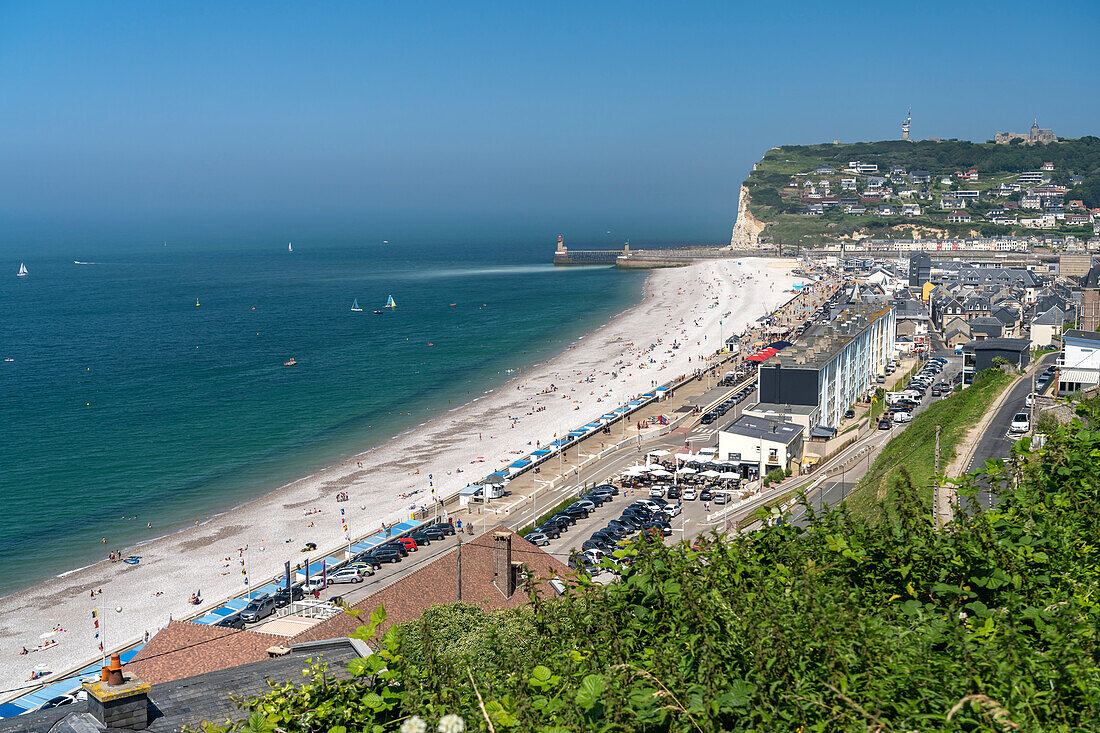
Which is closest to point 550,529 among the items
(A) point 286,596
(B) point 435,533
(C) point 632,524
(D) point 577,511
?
(D) point 577,511

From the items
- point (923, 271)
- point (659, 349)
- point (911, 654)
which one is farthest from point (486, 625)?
point (923, 271)

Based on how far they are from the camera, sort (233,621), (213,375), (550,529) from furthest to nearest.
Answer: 1. (213,375)
2. (550,529)
3. (233,621)

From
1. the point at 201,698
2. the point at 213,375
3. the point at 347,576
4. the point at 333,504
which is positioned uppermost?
the point at 201,698

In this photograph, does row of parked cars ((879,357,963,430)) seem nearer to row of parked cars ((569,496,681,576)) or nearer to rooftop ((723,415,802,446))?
rooftop ((723,415,802,446))

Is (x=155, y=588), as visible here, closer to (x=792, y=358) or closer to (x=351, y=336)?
(x=792, y=358)

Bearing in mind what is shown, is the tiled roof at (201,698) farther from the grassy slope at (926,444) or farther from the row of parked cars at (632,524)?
the row of parked cars at (632,524)

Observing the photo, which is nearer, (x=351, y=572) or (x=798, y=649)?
(x=798, y=649)

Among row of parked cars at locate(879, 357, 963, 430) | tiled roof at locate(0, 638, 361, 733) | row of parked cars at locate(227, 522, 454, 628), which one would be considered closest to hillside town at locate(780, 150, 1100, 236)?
row of parked cars at locate(879, 357, 963, 430)

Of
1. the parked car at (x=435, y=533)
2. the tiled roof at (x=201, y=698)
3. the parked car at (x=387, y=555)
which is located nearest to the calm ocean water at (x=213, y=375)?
the parked car at (x=387, y=555)

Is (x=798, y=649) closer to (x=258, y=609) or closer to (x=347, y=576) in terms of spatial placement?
(x=258, y=609)
